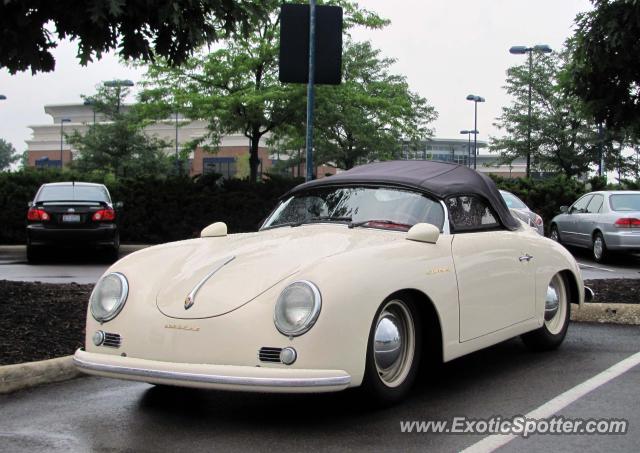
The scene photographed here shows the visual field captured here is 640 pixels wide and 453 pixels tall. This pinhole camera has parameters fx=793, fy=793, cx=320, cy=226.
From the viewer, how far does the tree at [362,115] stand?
26.8 m

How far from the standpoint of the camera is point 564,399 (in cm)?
487

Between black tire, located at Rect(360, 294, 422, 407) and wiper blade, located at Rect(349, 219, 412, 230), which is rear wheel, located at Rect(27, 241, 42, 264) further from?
black tire, located at Rect(360, 294, 422, 407)

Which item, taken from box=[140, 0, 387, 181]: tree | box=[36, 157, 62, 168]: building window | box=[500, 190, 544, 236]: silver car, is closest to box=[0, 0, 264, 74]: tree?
box=[500, 190, 544, 236]: silver car

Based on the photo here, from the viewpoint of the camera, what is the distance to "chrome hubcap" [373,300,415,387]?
176 inches

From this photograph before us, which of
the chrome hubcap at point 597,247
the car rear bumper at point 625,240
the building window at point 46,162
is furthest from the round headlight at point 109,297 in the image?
the building window at point 46,162

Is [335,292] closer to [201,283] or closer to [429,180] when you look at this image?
[201,283]

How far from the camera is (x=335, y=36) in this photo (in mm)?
9797

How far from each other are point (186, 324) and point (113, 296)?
2.21 feet

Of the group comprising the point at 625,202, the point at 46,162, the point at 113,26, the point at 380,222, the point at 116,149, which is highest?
the point at 46,162

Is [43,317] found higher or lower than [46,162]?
lower

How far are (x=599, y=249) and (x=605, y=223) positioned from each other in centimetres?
60

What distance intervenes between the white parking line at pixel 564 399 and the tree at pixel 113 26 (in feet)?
13.4

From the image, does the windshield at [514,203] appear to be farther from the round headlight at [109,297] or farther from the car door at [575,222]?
the round headlight at [109,297]

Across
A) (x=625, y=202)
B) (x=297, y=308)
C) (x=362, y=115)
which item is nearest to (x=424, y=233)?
(x=297, y=308)
